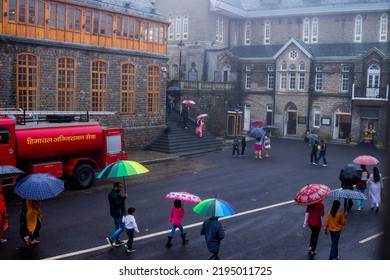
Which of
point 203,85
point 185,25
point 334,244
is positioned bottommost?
point 334,244

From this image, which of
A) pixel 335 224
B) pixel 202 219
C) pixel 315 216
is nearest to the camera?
pixel 335 224

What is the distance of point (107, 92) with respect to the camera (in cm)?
2803

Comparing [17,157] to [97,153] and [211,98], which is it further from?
[211,98]

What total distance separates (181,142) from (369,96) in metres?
16.2

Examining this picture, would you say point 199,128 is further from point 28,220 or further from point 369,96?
point 28,220

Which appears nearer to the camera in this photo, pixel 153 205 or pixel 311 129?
pixel 153 205

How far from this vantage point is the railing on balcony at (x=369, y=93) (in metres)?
Answer: 36.1

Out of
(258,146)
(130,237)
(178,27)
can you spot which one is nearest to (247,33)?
(178,27)

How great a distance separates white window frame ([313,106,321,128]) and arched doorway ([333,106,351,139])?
1.45m

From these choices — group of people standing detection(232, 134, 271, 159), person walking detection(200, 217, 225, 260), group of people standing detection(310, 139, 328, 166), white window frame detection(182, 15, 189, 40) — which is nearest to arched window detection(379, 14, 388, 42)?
white window frame detection(182, 15, 189, 40)

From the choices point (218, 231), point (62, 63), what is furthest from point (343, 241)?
point (62, 63)

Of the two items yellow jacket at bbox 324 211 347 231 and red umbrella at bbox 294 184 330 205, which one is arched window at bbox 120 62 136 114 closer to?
red umbrella at bbox 294 184 330 205

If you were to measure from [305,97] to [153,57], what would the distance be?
15673 millimetres

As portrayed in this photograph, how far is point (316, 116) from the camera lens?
40.5 meters
